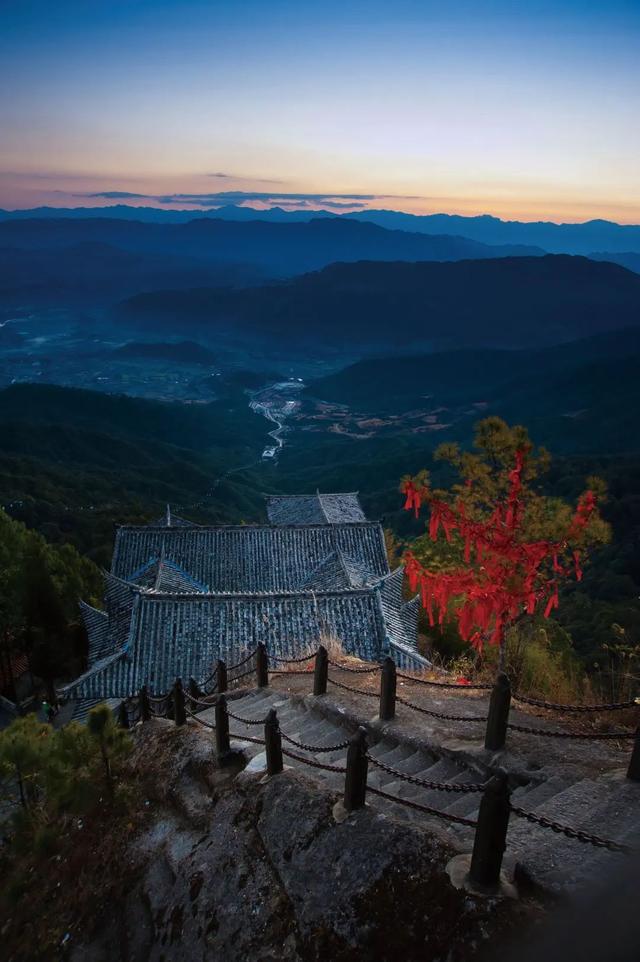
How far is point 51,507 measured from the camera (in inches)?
1918

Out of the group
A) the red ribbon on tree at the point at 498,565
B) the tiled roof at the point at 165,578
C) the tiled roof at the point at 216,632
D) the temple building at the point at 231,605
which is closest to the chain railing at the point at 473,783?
the red ribbon on tree at the point at 498,565

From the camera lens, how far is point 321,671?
8.79m

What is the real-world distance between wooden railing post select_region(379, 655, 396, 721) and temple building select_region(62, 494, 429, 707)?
28.8ft

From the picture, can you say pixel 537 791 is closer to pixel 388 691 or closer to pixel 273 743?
pixel 388 691

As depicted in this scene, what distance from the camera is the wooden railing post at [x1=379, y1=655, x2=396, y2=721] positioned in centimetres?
722

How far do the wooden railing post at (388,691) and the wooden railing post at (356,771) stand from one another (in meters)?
2.02

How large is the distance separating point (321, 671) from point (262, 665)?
1.95 m

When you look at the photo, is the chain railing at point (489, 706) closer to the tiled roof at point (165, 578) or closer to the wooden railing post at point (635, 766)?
the wooden railing post at point (635, 766)

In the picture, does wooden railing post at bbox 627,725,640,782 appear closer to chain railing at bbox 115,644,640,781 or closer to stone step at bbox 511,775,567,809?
chain railing at bbox 115,644,640,781

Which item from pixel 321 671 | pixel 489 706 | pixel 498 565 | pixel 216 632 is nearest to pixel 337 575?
pixel 216 632

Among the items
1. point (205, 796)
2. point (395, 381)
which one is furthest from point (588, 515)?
point (395, 381)

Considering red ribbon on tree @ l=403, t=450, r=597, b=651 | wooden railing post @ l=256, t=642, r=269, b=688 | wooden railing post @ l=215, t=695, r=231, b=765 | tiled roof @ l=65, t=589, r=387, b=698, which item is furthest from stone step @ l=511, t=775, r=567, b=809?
tiled roof @ l=65, t=589, r=387, b=698

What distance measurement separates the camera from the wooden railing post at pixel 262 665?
408 inches

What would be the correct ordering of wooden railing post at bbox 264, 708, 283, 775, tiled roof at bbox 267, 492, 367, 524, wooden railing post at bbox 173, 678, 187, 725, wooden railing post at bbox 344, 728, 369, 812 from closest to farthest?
1. wooden railing post at bbox 344, 728, 369, 812
2. wooden railing post at bbox 264, 708, 283, 775
3. wooden railing post at bbox 173, 678, 187, 725
4. tiled roof at bbox 267, 492, 367, 524
